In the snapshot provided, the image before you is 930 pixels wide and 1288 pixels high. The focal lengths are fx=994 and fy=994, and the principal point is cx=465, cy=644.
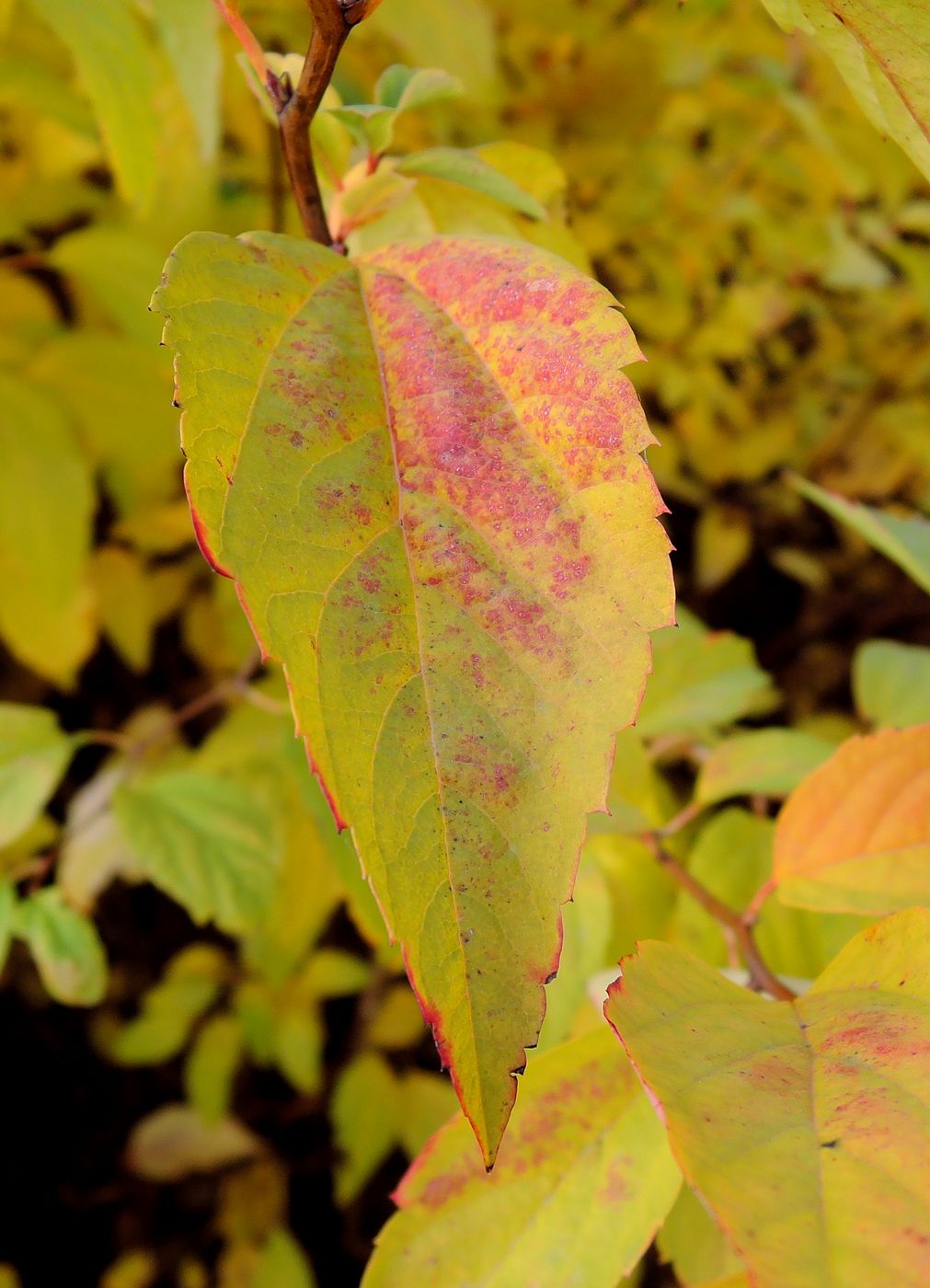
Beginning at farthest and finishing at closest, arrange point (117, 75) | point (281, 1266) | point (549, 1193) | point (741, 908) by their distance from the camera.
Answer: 1. point (281, 1266)
2. point (741, 908)
3. point (117, 75)
4. point (549, 1193)

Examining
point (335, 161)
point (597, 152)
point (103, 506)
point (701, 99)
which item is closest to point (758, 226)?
point (701, 99)

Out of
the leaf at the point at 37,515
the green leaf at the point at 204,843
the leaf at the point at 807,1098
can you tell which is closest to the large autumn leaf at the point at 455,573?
the leaf at the point at 807,1098

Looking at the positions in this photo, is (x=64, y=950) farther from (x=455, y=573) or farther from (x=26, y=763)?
(x=455, y=573)

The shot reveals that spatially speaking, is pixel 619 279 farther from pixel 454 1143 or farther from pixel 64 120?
pixel 454 1143

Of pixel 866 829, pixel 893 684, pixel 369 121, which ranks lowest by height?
pixel 893 684

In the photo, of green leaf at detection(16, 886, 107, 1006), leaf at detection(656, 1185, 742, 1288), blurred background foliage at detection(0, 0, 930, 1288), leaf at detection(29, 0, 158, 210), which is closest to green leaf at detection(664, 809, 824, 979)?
blurred background foliage at detection(0, 0, 930, 1288)

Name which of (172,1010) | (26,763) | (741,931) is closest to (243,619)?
(26,763)

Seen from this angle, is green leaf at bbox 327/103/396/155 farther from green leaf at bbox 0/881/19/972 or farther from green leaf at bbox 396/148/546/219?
green leaf at bbox 0/881/19/972

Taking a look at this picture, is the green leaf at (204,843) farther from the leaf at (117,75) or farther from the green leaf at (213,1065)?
the green leaf at (213,1065)
